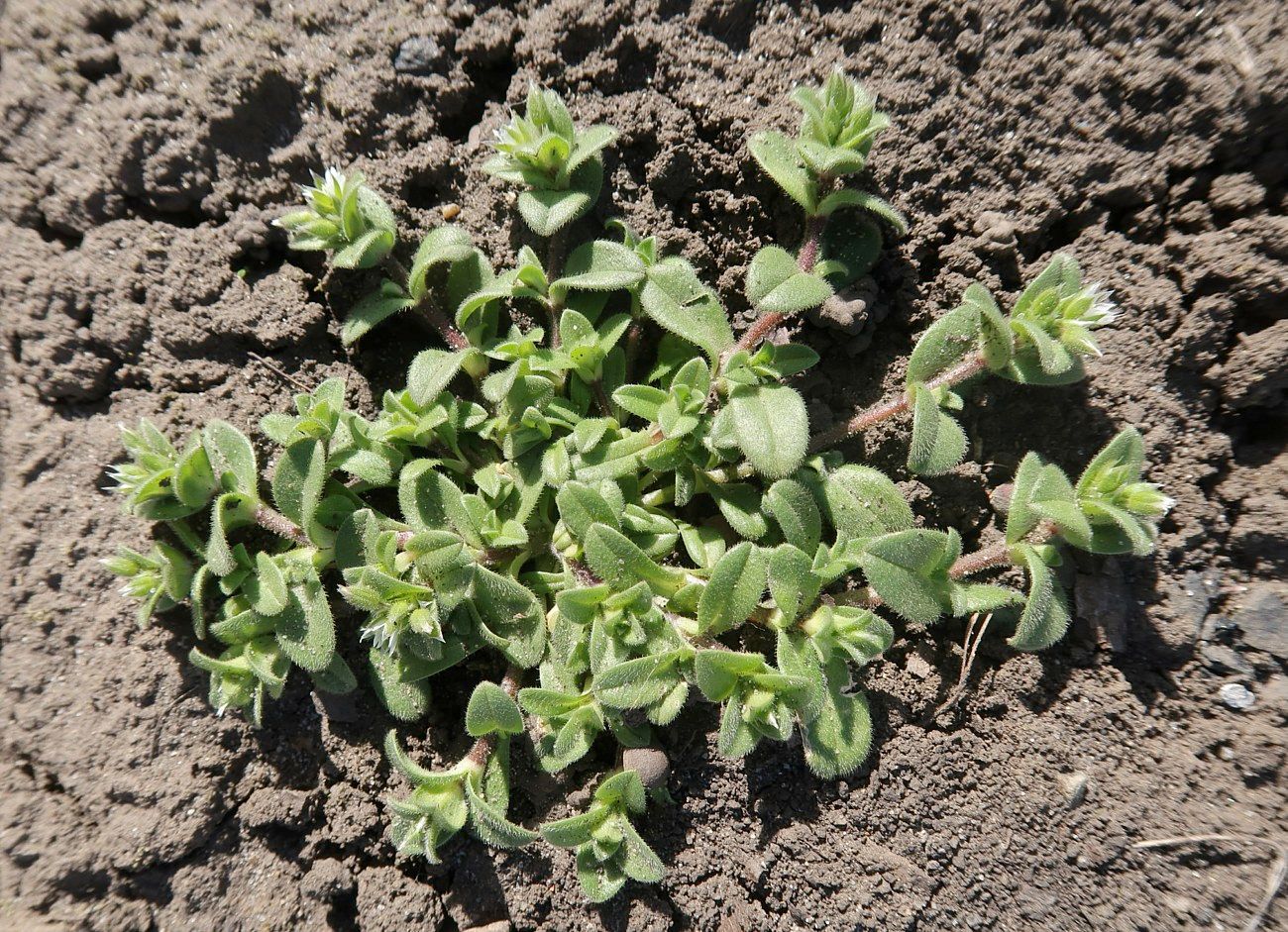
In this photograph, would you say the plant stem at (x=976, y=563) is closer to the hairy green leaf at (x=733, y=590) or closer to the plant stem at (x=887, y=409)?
the hairy green leaf at (x=733, y=590)

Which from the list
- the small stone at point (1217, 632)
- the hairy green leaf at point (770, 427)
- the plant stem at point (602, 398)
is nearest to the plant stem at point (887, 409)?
the hairy green leaf at point (770, 427)

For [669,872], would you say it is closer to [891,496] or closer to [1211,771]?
[891,496]

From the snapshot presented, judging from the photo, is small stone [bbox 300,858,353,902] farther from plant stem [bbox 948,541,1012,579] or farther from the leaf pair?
plant stem [bbox 948,541,1012,579]

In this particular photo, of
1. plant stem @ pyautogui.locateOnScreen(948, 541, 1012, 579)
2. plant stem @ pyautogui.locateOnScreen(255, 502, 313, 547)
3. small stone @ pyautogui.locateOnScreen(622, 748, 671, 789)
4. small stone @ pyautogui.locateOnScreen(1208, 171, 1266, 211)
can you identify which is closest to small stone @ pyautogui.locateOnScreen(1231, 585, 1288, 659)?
plant stem @ pyautogui.locateOnScreen(948, 541, 1012, 579)

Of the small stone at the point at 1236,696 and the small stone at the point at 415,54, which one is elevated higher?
the small stone at the point at 415,54

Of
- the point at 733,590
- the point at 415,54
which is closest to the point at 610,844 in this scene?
→ the point at 733,590

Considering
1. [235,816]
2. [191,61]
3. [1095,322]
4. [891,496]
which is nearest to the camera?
[1095,322]

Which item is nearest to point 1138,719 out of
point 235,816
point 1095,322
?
point 1095,322
